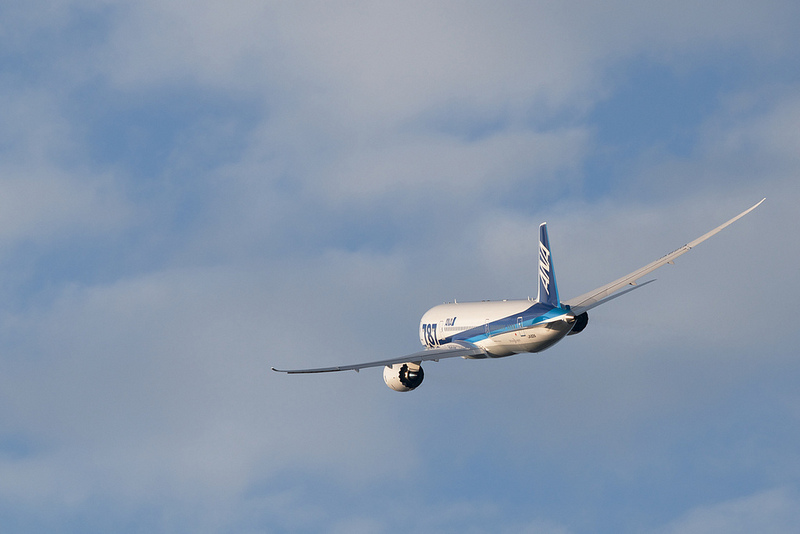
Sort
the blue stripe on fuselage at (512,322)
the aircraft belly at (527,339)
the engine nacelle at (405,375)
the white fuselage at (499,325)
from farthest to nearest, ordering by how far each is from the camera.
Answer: the engine nacelle at (405,375)
the white fuselage at (499,325)
the aircraft belly at (527,339)
the blue stripe on fuselage at (512,322)

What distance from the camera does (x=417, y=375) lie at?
91312 millimetres

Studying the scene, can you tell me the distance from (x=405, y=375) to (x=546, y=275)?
1241 cm

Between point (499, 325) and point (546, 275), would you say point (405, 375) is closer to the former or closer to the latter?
point (499, 325)

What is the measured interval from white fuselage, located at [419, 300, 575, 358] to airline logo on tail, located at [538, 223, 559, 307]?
0.52 meters

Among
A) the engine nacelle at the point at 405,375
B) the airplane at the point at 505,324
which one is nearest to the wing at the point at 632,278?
the airplane at the point at 505,324

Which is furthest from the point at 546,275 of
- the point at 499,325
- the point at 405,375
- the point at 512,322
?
the point at 405,375

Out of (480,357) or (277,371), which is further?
(480,357)

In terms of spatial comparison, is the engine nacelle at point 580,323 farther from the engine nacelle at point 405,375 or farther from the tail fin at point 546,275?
the engine nacelle at point 405,375

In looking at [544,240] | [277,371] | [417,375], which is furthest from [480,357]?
[277,371]

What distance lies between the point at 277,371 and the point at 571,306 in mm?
21983

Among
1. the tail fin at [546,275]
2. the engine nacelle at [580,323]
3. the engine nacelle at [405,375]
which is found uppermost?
the tail fin at [546,275]

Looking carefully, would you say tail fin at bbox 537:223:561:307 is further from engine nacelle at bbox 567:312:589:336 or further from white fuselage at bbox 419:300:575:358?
engine nacelle at bbox 567:312:589:336

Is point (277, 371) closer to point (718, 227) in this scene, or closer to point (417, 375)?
point (417, 375)

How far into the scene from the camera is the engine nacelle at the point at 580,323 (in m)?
89.6
